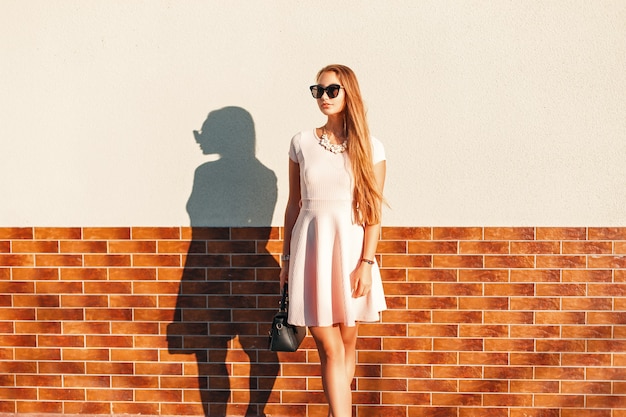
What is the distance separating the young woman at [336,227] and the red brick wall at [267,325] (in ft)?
2.20

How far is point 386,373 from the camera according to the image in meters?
4.34

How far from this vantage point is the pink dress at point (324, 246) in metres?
Answer: 3.57

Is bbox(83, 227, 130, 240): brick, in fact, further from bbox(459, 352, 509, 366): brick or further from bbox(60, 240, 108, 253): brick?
bbox(459, 352, 509, 366): brick

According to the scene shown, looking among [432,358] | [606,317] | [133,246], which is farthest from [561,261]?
[133,246]

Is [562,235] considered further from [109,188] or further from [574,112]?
[109,188]

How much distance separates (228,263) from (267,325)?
17.4 inches

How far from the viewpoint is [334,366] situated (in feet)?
12.0

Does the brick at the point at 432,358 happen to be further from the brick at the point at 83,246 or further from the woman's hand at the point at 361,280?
the brick at the point at 83,246

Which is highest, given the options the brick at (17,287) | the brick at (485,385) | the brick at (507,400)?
the brick at (17,287)

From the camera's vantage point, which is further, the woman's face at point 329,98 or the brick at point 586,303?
the brick at point 586,303

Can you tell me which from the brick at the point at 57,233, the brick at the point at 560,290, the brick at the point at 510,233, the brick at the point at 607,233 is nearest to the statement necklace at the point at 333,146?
the brick at the point at 510,233

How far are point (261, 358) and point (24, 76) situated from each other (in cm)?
224

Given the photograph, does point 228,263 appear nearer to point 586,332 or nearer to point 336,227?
point 336,227

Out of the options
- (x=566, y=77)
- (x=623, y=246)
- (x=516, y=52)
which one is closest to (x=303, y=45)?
(x=516, y=52)
